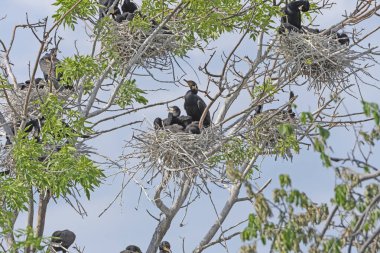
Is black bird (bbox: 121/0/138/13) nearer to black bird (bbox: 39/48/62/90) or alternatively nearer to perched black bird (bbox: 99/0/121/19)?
perched black bird (bbox: 99/0/121/19)

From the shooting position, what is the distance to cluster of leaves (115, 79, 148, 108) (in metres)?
21.1

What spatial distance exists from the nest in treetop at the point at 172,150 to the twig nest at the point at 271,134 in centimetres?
136

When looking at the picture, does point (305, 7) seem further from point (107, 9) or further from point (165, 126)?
point (165, 126)

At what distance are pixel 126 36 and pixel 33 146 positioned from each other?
2.71 metres

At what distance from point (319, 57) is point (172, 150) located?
3094 mm

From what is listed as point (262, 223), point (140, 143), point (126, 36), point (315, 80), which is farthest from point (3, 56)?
point (262, 223)

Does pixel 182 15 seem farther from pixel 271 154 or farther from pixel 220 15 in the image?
pixel 271 154

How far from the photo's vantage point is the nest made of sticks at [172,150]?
17750mm

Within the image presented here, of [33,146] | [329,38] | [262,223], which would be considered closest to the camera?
[262,223]

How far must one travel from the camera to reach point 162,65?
19562 mm

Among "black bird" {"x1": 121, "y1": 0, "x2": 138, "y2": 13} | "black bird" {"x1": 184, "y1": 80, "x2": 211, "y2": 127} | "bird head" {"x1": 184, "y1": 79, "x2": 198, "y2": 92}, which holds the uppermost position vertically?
"black bird" {"x1": 121, "y1": 0, "x2": 138, "y2": 13}

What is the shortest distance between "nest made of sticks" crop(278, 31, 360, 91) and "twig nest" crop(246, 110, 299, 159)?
0.69 metres

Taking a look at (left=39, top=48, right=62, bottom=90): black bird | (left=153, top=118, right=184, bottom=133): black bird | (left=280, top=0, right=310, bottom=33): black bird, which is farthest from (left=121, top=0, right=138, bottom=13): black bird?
(left=153, top=118, right=184, bottom=133): black bird

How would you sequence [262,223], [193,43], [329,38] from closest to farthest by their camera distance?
[262,223] < [329,38] < [193,43]
